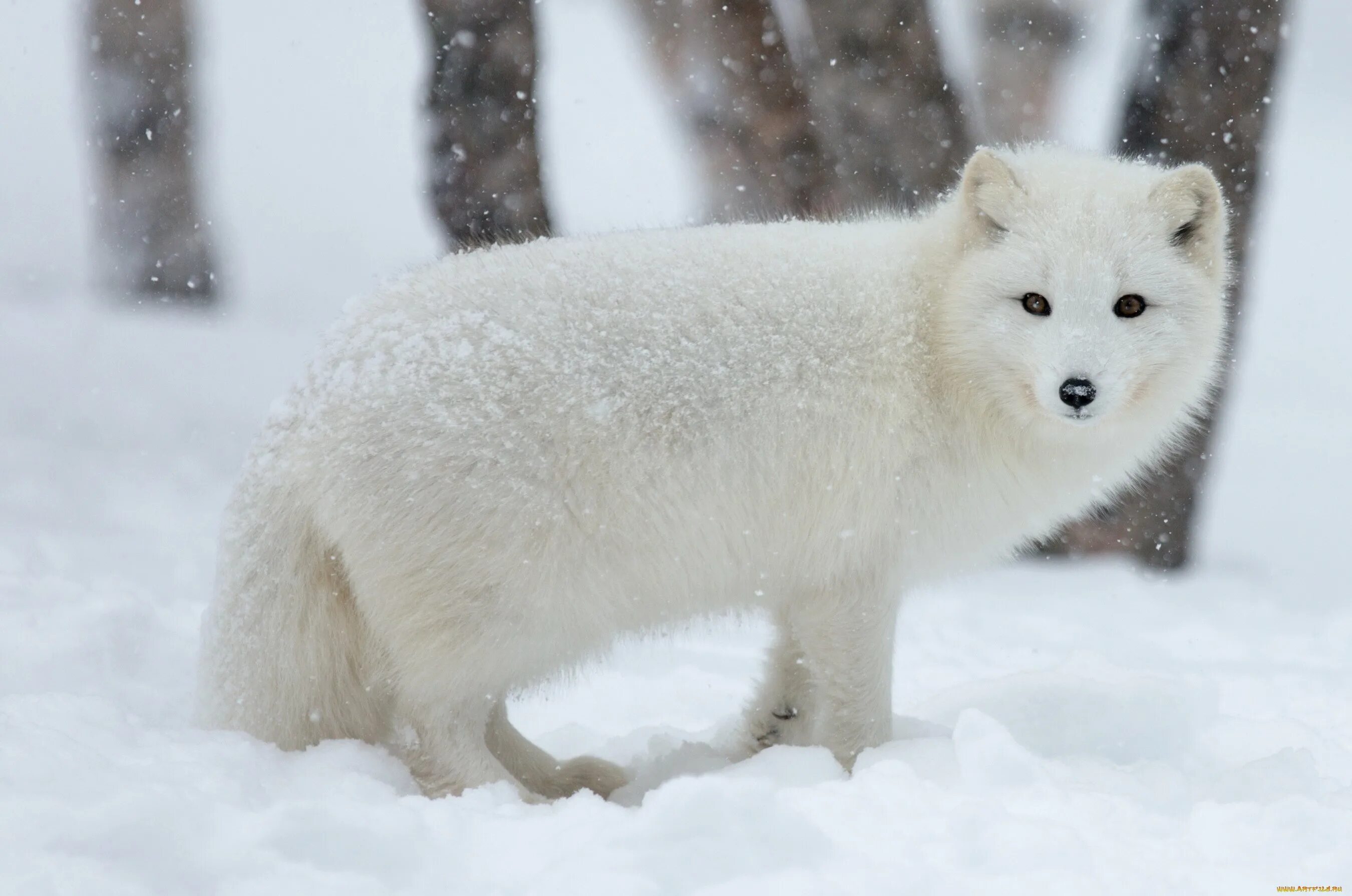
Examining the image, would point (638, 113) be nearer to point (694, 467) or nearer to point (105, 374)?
point (105, 374)

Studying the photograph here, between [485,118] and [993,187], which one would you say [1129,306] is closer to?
[993,187]

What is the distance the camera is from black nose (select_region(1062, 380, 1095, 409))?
2.79 metres

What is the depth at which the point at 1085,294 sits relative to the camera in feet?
9.48

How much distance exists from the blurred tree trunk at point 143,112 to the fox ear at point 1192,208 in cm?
660

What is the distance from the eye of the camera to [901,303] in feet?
10.2

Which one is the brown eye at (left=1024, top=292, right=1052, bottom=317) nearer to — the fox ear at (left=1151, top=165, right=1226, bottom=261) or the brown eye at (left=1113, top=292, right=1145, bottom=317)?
the brown eye at (left=1113, top=292, right=1145, bottom=317)

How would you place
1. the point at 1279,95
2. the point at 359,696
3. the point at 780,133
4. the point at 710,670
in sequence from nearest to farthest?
the point at 359,696, the point at 710,670, the point at 1279,95, the point at 780,133

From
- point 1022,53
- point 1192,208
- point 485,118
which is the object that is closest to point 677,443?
point 1192,208

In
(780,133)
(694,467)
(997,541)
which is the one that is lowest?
(997,541)

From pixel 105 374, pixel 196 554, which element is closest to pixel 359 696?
pixel 196 554

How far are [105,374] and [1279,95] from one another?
6086 mm

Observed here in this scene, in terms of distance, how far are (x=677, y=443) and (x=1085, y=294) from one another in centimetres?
Answer: 101

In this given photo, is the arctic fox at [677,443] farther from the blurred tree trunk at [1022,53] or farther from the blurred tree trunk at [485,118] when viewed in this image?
the blurred tree trunk at [1022,53]

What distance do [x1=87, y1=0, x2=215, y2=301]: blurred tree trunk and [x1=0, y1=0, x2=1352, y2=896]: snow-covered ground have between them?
0.61 meters
